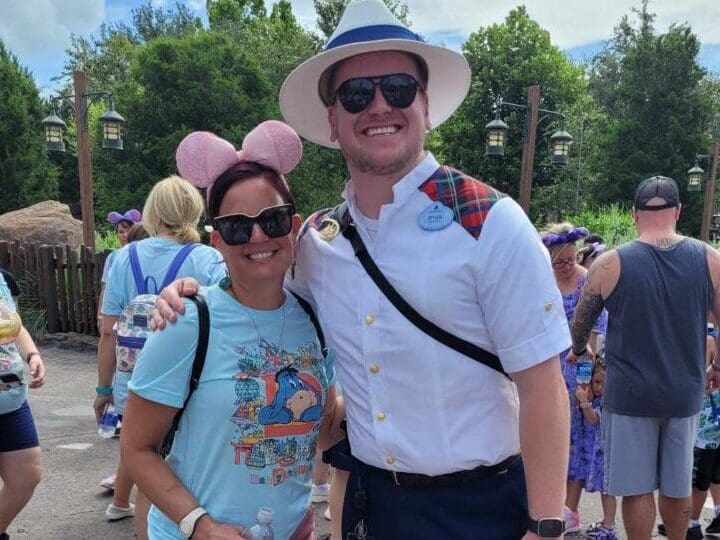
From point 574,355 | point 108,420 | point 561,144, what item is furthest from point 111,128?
point 574,355

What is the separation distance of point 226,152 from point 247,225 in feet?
0.74

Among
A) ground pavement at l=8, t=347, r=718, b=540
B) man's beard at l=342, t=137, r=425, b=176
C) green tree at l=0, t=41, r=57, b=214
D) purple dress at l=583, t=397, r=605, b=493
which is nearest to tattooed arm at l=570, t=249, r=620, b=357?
purple dress at l=583, t=397, r=605, b=493

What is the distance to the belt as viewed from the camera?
1567 millimetres

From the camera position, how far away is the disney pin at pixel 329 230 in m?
1.72

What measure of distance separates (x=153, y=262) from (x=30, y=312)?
285 inches

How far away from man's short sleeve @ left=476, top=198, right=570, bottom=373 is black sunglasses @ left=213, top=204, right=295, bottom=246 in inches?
22.8

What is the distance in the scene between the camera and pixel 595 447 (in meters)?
4.02

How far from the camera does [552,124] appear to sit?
21281 mm

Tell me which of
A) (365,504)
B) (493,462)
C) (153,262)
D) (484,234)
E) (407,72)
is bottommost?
(365,504)

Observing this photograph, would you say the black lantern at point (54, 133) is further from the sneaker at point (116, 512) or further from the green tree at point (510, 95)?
the green tree at point (510, 95)

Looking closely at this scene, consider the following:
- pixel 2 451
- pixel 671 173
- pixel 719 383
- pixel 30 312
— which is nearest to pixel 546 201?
pixel 671 173

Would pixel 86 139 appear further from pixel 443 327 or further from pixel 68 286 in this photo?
pixel 443 327

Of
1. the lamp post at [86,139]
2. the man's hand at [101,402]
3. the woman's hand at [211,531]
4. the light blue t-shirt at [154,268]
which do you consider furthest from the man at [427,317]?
the lamp post at [86,139]

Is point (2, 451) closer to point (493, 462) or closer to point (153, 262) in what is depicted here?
point (153, 262)
